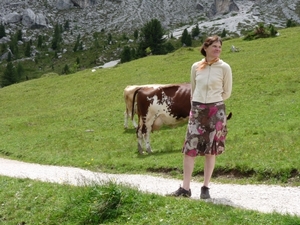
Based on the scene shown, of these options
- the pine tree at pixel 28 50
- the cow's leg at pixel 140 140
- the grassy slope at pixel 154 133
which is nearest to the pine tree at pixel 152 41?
the grassy slope at pixel 154 133

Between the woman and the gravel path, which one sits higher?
the woman

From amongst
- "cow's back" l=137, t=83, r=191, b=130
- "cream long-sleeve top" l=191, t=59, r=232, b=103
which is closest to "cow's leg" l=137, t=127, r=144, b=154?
"cow's back" l=137, t=83, r=191, b=130

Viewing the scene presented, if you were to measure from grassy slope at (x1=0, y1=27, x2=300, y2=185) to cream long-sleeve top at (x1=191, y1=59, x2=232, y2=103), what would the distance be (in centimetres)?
390

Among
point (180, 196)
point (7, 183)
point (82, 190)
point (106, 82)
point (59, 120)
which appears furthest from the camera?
point (106, 82)

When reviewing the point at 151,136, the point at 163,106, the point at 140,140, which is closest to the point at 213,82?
the point at 163,106

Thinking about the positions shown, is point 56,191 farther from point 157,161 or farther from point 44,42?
point 44,42

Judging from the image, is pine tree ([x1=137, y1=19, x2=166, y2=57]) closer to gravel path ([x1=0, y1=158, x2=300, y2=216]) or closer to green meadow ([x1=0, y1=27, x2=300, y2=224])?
green meadow ([x1=0, y1=27, x2=300, y2=224])

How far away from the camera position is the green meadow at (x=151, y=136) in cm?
895

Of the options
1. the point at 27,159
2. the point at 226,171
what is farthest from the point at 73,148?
the point at 226,171

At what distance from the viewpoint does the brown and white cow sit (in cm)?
1747

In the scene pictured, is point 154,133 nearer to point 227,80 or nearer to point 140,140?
point 140,140

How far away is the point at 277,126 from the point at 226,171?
595 cm

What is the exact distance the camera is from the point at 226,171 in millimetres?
12117

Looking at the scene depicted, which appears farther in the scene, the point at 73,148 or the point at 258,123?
the point at 73,148
